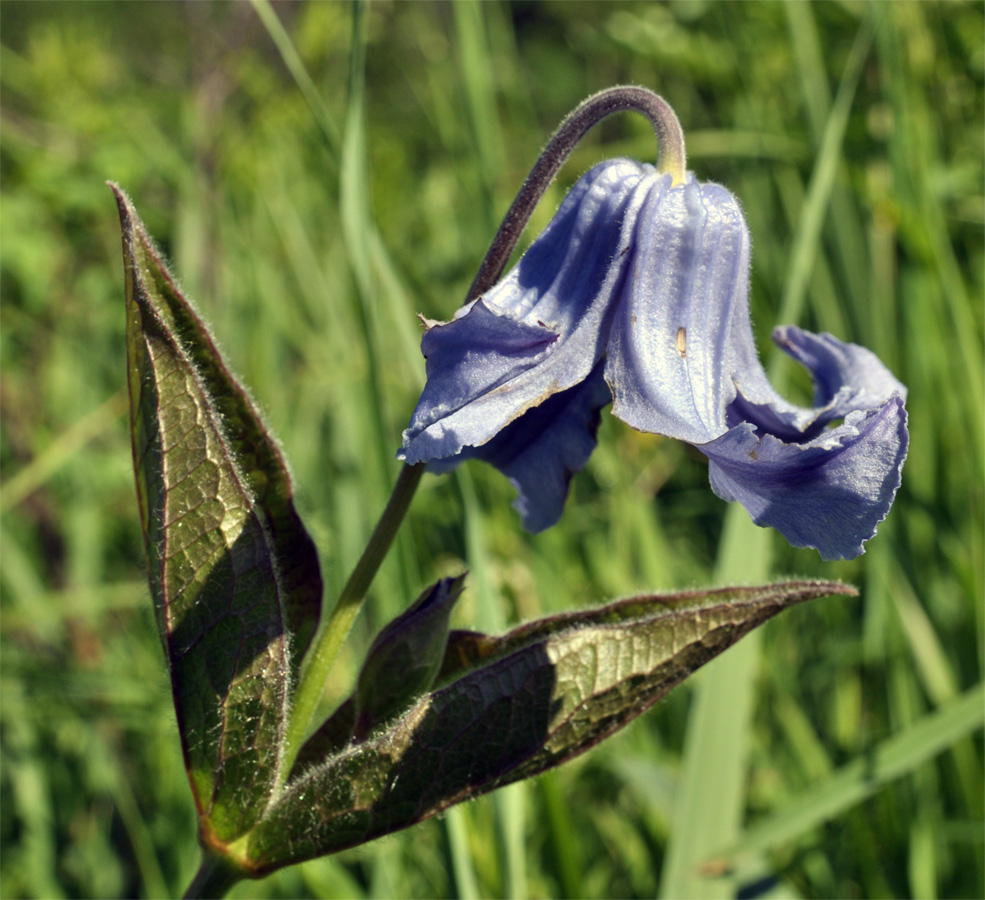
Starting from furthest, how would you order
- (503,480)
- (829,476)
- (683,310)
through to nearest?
(503,480) < (683,310) < (829,476)

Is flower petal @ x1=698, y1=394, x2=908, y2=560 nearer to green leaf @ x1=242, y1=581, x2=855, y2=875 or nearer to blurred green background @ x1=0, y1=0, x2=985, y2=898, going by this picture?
green leaf @ x1=242, y1=581, x2=855, y2=875

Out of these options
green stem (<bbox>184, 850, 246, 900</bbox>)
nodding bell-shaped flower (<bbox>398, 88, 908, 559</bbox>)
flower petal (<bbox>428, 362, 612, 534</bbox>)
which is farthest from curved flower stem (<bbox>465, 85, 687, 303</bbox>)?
green stem (<bbox>184, 850, 246, 900</bbox>)

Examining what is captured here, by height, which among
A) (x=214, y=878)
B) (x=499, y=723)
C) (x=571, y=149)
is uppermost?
(x=571, y=149)

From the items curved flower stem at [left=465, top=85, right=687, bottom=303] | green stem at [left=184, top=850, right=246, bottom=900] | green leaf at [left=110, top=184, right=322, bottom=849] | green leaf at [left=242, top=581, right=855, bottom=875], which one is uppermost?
curved flower stem at [left=465, top=85, right=687, bottom=303]

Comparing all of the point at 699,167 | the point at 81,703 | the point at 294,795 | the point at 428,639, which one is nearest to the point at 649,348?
the point at 428,639

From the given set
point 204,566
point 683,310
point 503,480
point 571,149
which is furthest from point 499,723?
point 503,480

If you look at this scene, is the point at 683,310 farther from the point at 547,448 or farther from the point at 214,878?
→ the point at 214,878

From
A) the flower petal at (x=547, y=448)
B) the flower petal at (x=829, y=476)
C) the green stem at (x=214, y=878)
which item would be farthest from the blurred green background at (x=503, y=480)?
the flower petal at (x=829, y=476)
